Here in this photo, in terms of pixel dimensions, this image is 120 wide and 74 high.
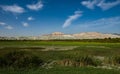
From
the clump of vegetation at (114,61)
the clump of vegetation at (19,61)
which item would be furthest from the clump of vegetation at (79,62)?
the clump of vegetation at (19,61)

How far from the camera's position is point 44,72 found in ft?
47.3

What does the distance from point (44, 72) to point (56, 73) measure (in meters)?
0.93

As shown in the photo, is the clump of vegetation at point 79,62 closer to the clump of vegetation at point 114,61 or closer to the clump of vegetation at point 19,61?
the clump of vegetation at point 114,61

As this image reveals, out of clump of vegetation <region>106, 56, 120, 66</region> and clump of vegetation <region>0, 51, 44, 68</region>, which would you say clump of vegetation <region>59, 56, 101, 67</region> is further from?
clump of vegetation <region>0, 51, 44, 68</region>

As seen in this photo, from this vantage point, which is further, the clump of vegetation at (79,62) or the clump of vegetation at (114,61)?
the clump of vegetation at (114,61)

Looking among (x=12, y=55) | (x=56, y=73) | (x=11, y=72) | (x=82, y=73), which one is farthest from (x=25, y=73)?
(x=12, y=55)

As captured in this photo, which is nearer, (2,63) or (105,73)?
(105,73)

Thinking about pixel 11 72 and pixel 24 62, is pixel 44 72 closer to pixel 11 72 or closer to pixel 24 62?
pixel 11 72

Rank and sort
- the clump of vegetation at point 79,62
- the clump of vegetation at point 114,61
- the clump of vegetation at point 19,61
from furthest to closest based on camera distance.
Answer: the clump of vegetation at point 114,61 < the clump of vegetation at point 79,62 < the clump of vegetation at point 19,61

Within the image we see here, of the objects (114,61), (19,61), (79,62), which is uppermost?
(19,61)

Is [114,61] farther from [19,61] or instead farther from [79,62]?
[19,61]

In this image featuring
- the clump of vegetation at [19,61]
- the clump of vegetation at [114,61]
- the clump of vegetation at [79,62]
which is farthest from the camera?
the clump of vegetation at [114,61]

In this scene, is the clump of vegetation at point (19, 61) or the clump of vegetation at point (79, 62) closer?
the clump of vegetation at point (19, 61)

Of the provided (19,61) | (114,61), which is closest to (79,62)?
(114,61)
